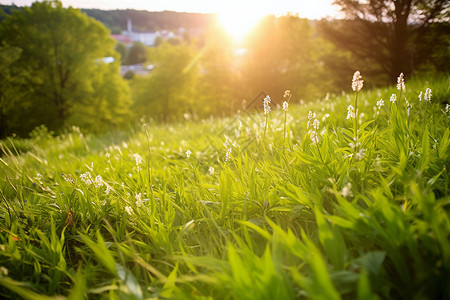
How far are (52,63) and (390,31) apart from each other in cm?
3085

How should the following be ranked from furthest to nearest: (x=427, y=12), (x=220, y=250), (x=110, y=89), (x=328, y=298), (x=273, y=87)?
(x=273, y=87)
(x=110, y=89)
(x=427, y=12)
(x=220, y=250)
(x=328, y=298)

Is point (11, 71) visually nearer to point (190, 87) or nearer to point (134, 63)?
point (190, 87)

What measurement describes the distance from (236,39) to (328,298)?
142 ft

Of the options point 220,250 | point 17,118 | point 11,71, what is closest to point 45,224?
point 220,250

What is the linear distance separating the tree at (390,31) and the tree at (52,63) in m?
25.2

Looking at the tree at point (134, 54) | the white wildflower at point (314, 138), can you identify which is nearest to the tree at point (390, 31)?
the white wildflower at point (314, 138)

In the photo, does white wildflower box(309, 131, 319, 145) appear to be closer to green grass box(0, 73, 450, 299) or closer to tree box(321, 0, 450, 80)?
green grass box(0, 73, 450, 299)

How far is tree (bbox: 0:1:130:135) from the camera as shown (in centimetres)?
2697

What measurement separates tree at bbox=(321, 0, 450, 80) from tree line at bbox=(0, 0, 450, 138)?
0.16 ft

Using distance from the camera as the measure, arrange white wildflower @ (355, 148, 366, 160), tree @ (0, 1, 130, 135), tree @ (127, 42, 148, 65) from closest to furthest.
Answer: white wildflower @ (355, 148, 366, 160)
tree @ (0, 1, 130, 135)
tree @ (127, 42, 148, 65)

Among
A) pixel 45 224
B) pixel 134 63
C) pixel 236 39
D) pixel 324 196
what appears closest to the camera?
pixel 324 196

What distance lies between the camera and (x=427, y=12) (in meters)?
8.81

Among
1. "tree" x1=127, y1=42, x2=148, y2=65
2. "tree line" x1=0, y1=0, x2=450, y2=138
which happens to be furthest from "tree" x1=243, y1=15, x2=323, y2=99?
"tree" x1=127, y1=42, x2=148, y2=65

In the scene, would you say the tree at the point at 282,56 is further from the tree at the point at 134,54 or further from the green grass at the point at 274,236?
the tree at the point at 134,54
